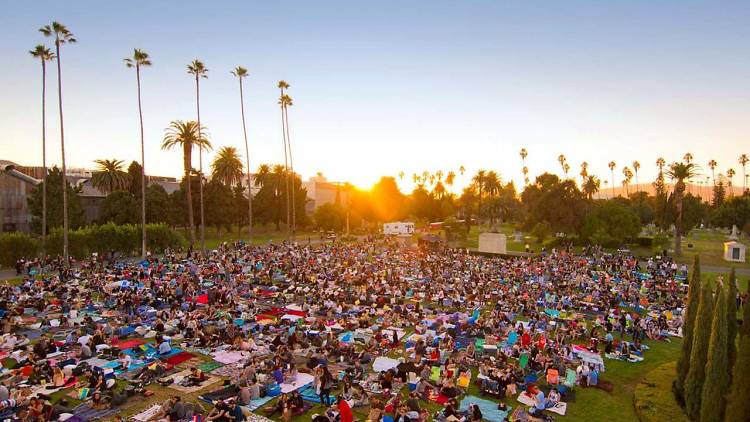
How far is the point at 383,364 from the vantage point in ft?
58.0

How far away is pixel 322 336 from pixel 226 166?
58800 millimetres

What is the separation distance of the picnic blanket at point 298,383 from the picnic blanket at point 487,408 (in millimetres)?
5323

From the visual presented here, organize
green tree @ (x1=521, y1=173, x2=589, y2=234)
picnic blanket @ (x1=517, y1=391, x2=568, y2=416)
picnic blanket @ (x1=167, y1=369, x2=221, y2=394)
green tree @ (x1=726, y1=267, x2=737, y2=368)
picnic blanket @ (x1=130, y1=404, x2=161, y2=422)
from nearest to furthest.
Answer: green tree @ (x1=726, y1=267, x2=737, y2=368)
picnic blanket @ (x1=130, y1=404, x2=161, y2=422)
picnic blanket @ (x1=517, y1=391, x2=568, y2=416)
picnic blanket @ (x1=167, y1=369, x2=221, y2=394)
green tree @ (x1=521, y1=173, x2=589, y2=234)

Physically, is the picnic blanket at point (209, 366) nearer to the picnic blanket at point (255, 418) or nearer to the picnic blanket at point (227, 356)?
the picnic blanket at point (227, 356)

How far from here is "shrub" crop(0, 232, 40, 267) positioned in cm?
3919

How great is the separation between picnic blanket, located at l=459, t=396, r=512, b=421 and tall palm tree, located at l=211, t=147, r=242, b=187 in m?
65.9

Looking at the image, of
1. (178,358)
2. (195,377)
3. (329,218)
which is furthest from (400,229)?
(195,377)

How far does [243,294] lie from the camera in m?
29.1

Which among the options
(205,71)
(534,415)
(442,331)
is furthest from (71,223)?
(534,415)

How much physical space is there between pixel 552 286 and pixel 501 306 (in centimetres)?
769

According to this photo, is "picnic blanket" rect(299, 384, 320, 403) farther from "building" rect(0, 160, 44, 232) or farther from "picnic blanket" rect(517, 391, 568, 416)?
"building" rect(0, 160, 44, 232)

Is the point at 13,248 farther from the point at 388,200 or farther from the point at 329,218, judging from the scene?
the point at 388,200

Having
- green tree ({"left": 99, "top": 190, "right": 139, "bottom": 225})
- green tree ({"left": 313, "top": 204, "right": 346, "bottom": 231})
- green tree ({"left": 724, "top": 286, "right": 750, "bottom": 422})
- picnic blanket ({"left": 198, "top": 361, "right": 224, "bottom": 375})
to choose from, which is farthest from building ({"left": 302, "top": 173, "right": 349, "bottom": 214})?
green tree ({"left": 724, "top": 286, "right": 750, "bottom": 422})

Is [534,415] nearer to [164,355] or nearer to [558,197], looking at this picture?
[164,355]
